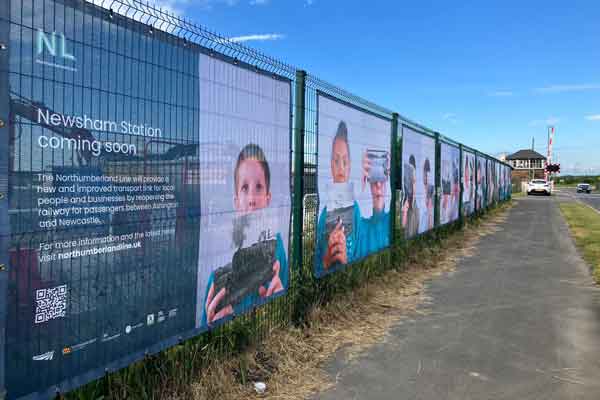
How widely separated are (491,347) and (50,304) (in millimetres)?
4505

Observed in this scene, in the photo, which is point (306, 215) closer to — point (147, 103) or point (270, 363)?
point (270, 363)

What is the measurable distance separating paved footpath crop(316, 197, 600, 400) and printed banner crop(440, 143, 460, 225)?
172 inches

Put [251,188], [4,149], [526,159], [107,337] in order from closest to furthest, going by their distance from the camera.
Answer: [4,149], [107,337], [251,188], [526,159]

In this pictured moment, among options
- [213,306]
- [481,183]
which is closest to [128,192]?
[213,306]

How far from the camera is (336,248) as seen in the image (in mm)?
6559

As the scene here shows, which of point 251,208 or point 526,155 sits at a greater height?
point 526,155

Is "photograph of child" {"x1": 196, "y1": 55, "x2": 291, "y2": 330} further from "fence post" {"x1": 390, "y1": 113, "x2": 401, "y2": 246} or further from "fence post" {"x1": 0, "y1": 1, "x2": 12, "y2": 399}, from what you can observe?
"fence post" {"x1": 390, "y1": 113, "x2": 401, "y2": 246}

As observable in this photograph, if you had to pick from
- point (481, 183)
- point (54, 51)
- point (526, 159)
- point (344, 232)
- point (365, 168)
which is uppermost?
point (526, 159)

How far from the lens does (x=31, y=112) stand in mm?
2502

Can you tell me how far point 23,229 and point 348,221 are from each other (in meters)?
4.85

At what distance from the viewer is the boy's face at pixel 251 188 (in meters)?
4.43

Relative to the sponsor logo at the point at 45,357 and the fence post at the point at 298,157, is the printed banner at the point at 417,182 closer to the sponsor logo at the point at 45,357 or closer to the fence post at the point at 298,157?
the fence post at the point at 298,157

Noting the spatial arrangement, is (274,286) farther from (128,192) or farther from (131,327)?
(128,192)

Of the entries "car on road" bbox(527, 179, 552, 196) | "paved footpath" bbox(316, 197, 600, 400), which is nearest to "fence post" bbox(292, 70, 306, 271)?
"paved footpath" bbox(316, 197, 600, 400)
